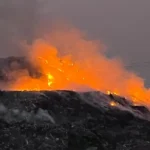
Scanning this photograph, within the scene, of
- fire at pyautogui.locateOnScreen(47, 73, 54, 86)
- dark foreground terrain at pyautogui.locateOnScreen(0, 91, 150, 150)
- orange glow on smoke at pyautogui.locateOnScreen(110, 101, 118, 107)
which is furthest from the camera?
fire at pyautogui.locateOnScreen(47, 73, 54, 86)

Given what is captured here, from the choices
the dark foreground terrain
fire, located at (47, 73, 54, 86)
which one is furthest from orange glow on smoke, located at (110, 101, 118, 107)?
fire, located at (47, 73, 54, 86)

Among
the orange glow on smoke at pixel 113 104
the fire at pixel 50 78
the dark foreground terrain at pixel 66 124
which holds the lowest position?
the dark foreground terrain at pixel 66 124

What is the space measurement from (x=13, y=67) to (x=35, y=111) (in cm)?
2213

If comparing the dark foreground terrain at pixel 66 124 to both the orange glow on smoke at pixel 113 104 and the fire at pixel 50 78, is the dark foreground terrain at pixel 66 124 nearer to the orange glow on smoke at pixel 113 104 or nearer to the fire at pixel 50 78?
A: the orange glow on smoke at pixel 113 104

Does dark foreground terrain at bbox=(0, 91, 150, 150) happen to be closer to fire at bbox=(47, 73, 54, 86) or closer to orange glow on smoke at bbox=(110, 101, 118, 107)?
orange glow on smoke at bbox=(110, 101, 118, 107)

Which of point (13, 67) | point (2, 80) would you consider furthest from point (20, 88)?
point (13, 67)

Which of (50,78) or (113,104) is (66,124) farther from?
(50,78)

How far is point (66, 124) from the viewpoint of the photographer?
4638 centimetres

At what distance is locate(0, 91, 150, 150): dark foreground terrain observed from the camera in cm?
4381

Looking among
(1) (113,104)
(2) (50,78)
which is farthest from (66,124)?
(2) (50,78)

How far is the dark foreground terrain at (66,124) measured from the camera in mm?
43812

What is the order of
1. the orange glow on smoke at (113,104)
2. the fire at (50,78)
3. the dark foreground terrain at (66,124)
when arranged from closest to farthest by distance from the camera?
the dark foreground terrain at (66,124) < the orange glow on smoke at (113,104) < the fire at (50,78)

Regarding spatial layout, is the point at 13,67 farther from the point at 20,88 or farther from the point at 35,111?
the point at 35,111

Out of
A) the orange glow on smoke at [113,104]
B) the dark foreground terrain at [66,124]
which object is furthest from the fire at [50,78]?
the orange glow on smoke at [113,104]
